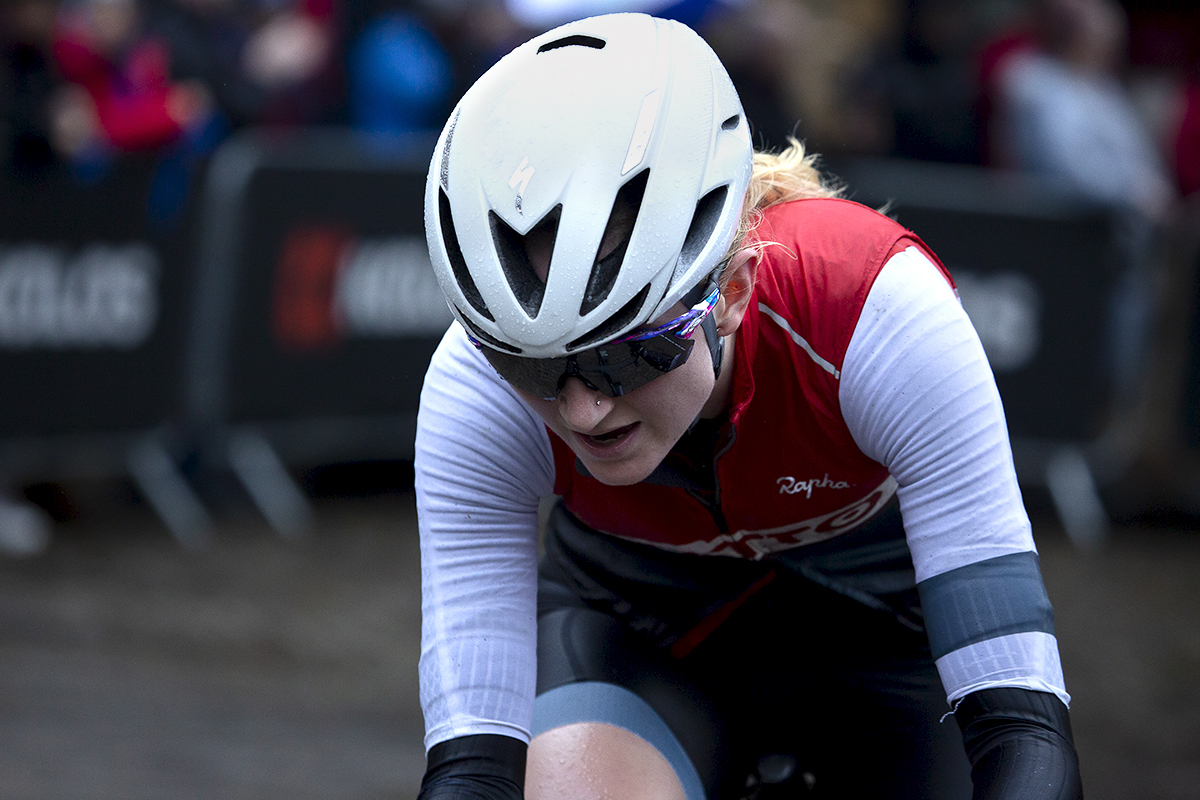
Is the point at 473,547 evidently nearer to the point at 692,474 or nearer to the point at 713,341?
the point at 692,474

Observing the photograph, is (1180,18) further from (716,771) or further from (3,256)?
(716,771)

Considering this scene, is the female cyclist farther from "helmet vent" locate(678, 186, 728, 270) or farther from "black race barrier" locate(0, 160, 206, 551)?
"black race barrier" locate(0, 160, 206, 551)

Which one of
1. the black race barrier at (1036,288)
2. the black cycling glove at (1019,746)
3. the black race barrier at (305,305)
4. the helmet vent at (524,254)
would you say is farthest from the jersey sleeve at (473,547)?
the black race barrier at (1036,288)

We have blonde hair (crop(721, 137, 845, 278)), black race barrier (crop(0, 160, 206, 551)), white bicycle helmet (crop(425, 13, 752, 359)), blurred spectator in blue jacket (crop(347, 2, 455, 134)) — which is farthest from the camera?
blurred spectator in blue jacket (crop(347, 2, 455, 134))

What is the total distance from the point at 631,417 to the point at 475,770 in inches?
22.3

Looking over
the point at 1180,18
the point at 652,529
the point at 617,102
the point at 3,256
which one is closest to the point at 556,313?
the point at 617,102

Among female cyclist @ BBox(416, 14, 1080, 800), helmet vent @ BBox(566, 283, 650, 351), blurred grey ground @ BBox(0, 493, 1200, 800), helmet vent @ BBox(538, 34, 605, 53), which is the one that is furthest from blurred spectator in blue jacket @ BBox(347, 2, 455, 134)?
helmet vent @ BBox(566, 283, 650, 351)

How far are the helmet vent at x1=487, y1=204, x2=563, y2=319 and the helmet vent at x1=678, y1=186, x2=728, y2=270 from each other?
0.17m

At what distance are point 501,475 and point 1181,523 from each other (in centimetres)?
705

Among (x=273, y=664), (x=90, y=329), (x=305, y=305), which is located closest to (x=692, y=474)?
(x=273, y=664)

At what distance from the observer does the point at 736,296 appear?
2.10 metres

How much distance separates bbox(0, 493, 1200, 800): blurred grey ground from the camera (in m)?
4.61

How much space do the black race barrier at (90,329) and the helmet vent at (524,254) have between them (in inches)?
188

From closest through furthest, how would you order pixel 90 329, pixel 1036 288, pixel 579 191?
1. pixel 579 191
2. pixel 90 329
3. pixel 1036 288
